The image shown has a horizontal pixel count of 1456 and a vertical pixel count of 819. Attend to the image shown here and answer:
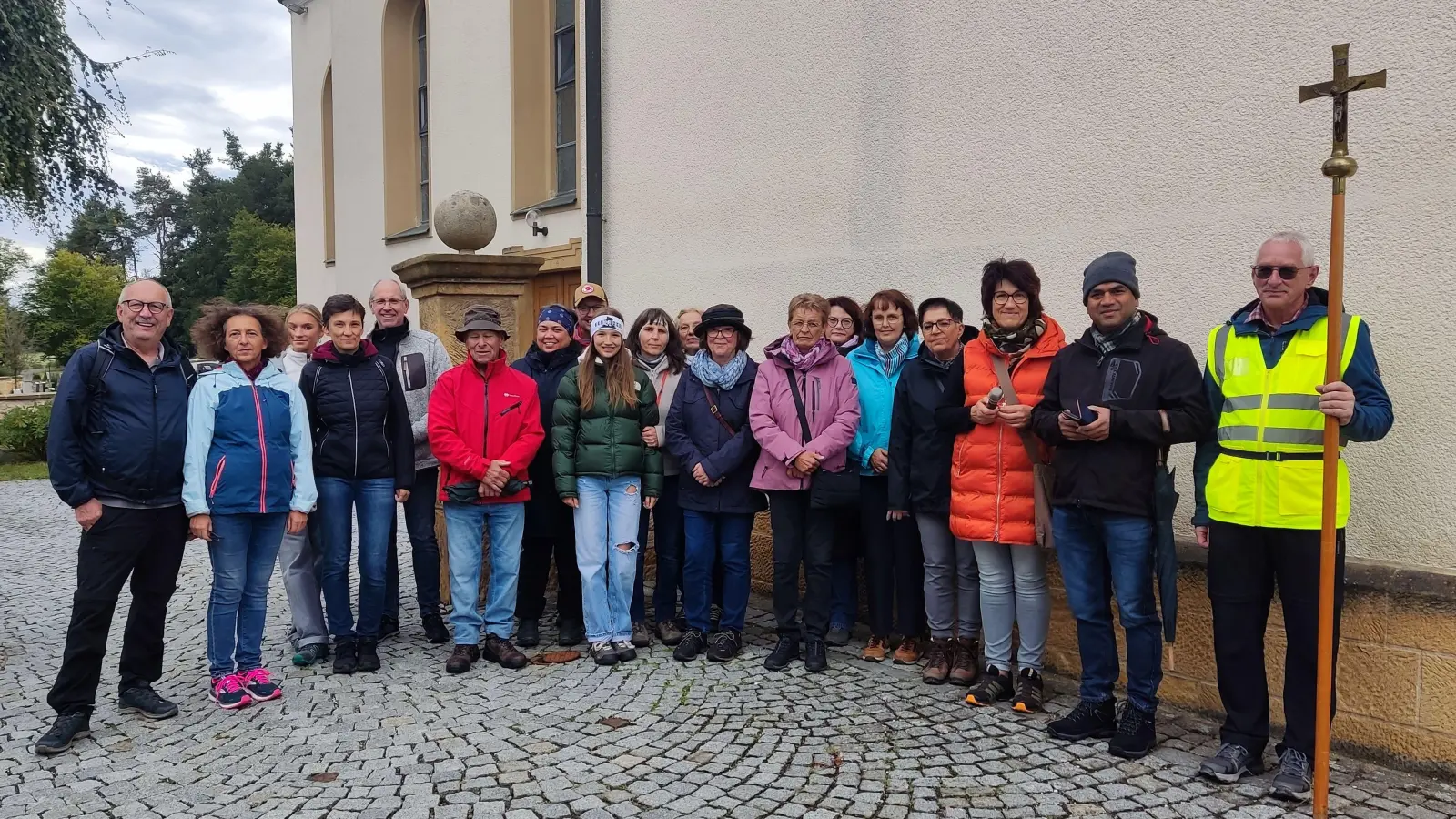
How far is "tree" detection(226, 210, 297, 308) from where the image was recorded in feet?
135

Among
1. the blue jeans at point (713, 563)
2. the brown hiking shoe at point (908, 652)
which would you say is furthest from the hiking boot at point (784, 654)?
the brown hiking shoe at point (908, 652)

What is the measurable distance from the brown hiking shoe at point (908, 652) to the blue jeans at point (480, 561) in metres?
2.08

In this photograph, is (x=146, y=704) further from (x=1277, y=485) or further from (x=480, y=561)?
(x=1277, y=485)

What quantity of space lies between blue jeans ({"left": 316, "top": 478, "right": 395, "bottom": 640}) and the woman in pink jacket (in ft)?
6.62

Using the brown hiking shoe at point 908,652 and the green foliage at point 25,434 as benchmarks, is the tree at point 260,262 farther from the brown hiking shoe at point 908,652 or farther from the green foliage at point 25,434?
the brown hiking shoe at point 908,652

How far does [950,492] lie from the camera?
185 inches

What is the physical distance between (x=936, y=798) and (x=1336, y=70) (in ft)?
9.40

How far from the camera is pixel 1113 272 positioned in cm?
393

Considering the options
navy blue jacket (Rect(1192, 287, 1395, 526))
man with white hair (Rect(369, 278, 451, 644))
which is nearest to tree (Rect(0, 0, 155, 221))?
man with white hair (Rect(369, 278, 451, 644))

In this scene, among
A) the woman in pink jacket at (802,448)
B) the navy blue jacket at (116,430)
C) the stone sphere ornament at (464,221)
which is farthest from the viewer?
the stone sphere ornament at (464,221)

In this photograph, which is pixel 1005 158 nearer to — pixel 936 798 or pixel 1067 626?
pixel 1067 626

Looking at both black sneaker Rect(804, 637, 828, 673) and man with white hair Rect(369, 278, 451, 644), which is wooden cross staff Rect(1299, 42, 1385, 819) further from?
man with white hair Rect(369, 278, 451, 644)

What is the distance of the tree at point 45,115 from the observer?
12984 mm

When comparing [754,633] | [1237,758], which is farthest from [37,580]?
[1237,758]
